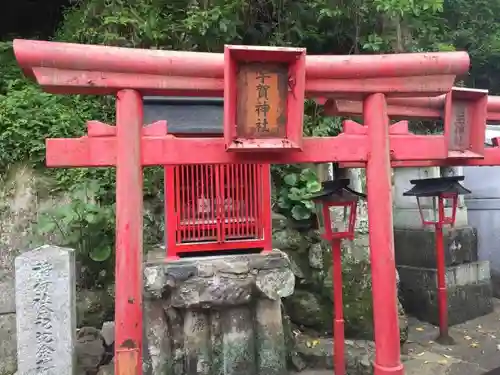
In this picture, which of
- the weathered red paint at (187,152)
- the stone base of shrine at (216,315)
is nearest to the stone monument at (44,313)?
the stone base of shrine at (216,315)

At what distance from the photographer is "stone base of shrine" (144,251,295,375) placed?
16.9 feet

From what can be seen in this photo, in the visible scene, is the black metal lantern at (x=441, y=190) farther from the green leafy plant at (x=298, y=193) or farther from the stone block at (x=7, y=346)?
the stone block at (x=7, y=346)

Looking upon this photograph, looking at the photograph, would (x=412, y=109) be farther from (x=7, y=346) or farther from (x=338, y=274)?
(x=7, y=346)

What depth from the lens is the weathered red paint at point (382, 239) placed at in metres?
3.58

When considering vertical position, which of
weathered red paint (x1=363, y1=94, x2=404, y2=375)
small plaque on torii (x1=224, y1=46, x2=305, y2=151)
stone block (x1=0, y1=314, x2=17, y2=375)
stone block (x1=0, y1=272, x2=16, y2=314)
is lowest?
stone block (x1=0, y1=314, x2=17, y2=375)

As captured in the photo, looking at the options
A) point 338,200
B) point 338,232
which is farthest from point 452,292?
point 338,200

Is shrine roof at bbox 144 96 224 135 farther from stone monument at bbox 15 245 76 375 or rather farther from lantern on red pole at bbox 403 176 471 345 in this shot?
lantern on red pole at bbox 403 176 471 345

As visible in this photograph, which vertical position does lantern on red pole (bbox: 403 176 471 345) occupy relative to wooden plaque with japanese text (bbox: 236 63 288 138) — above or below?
below

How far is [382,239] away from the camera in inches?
142

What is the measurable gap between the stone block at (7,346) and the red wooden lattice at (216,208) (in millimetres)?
2761

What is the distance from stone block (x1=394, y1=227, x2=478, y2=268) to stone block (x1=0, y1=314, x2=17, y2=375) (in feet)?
23.1

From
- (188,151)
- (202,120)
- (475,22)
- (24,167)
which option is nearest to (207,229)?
(202,120)

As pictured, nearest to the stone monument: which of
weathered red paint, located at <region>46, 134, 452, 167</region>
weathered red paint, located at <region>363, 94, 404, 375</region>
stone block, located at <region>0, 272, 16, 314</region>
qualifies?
stone block, located at <region>0, 272, 16, 314</region>

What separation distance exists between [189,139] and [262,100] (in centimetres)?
65
